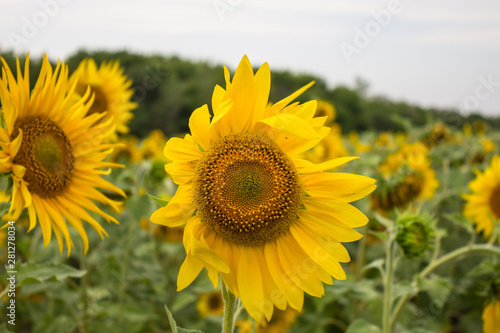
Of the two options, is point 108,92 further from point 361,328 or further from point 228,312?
point 228,312

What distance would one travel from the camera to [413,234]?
1957 mm

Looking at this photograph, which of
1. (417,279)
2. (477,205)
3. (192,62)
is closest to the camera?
(417,279)

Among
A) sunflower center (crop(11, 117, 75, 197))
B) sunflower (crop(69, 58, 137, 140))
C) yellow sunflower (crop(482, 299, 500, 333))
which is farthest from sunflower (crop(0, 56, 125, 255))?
yellow sunflower (crop(482, 299, 500, 333))

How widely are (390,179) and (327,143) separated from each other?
2.13 meters

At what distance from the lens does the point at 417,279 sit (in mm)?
2027

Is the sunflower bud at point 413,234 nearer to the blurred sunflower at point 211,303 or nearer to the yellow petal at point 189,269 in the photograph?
the yellow petal at point 189,269

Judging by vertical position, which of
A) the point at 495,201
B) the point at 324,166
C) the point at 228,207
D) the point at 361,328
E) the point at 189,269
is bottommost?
the point at 361,328

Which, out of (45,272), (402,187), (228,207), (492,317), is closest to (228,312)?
(228,207)

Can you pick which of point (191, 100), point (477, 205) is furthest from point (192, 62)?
point (477, 205)

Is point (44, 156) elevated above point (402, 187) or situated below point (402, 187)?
above

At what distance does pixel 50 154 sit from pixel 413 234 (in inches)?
62.0

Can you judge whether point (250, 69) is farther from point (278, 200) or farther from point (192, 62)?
point (192, 62)

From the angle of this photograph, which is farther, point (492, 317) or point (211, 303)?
point (211, 303)

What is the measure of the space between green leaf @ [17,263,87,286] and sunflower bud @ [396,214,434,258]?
136 cm
